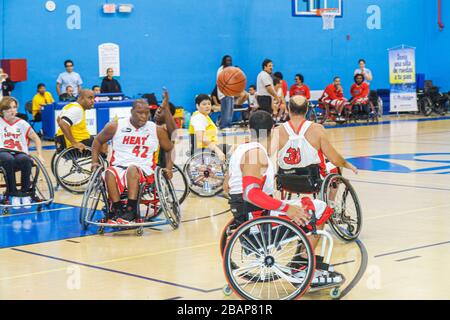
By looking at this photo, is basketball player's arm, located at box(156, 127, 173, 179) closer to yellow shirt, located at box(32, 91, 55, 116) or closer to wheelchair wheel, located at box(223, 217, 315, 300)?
wheelchair wheel, located at box(223, 217, 315, 300)

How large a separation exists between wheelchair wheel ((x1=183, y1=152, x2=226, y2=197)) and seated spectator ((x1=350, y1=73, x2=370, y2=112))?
34.0ft

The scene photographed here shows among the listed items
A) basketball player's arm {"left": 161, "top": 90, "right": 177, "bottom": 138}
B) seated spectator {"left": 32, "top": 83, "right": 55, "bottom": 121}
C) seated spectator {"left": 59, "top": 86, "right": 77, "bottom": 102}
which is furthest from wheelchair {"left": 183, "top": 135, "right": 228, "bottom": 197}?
seated spectator {"left": 32, "top": 83, "right": 55, "bottom": 121}

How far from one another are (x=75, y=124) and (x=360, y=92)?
10.8 metres

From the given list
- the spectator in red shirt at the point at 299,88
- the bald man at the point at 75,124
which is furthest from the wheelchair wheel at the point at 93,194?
the spectator in red shirt at the point at 299,88

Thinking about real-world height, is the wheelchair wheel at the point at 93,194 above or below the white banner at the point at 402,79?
below

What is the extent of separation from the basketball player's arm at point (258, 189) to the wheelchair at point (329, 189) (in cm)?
135

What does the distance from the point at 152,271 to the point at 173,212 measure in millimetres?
1594

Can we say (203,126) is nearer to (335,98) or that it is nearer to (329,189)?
(329,189)

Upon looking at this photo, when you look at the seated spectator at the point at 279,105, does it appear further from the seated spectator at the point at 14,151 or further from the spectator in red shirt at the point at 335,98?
the seated spectator at the point at 14,151

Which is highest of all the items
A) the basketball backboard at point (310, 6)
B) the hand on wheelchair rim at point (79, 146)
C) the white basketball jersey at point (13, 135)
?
the basketball backboard at point (310, 6)

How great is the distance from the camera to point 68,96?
16109 millimetres

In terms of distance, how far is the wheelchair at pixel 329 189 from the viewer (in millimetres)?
6277

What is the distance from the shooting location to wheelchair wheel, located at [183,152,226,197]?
890cm

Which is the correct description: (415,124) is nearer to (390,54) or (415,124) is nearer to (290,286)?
(390,54)
